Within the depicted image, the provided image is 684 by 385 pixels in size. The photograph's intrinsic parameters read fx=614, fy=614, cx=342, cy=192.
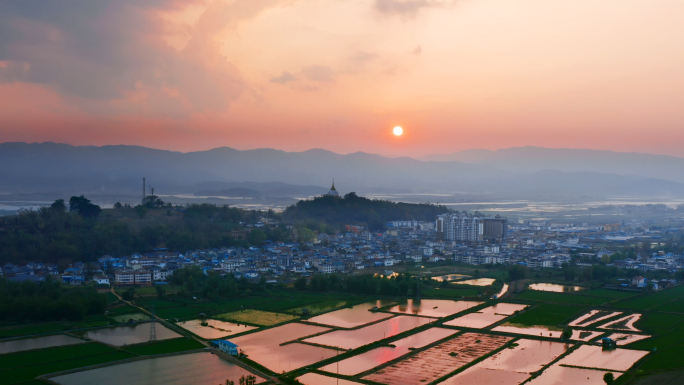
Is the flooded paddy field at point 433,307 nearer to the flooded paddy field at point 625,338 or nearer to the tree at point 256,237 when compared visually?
the flooded paddy field at point 625,338

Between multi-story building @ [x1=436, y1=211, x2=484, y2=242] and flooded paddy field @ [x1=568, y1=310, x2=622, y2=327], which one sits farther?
multi-story building @ [x1=436, y1=211, x2=484, y2=242]

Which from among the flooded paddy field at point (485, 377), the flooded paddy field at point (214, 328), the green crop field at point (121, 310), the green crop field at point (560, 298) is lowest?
the flooded paddy field at point (485, 377)

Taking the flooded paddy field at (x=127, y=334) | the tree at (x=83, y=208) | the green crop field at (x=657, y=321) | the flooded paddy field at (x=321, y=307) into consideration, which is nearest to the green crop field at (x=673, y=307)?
the green crop field at (x=657, y=321)

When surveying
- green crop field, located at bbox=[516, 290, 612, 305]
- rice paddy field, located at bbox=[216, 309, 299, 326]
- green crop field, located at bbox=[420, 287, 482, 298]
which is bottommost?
rice paddy field, located at bbox=[216, 309, 299, 326]

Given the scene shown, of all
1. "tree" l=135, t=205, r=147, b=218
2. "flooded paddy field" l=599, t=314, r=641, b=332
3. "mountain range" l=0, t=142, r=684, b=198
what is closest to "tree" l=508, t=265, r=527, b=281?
"flooded paddy field" l=599, t=314, r=641, b=332

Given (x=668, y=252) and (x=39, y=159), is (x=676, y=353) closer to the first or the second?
(x=668, y=252)

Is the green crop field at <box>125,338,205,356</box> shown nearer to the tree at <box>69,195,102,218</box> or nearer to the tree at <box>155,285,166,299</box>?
the tree at <box>155,285,166,299</box>
